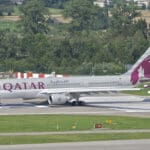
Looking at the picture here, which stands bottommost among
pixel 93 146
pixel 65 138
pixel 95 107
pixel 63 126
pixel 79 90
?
pixel 95 107

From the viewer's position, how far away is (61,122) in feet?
268

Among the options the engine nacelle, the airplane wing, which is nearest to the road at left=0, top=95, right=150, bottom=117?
the engine nacelle

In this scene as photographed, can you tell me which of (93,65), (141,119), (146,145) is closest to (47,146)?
(146,145)

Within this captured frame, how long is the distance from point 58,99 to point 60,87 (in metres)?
2.85

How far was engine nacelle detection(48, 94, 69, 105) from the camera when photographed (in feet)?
330

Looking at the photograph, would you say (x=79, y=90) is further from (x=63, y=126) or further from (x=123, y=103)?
(x=63, y=126)

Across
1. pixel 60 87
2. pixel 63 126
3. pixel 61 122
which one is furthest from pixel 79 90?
pixel 63 126

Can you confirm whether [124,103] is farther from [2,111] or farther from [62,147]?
[62,147]

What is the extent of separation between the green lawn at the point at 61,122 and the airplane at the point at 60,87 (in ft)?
41.8

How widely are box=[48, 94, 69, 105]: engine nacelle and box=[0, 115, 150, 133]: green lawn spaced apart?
40.6ft

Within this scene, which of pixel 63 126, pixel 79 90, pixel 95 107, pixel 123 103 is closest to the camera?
pixel 63 126

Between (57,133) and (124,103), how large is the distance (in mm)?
32694

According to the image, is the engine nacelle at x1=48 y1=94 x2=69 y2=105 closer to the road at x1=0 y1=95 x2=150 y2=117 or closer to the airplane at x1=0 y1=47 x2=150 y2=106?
the airplane at x1=0 y1=47 x2=150 y2=106

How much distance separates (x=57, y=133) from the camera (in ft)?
239
